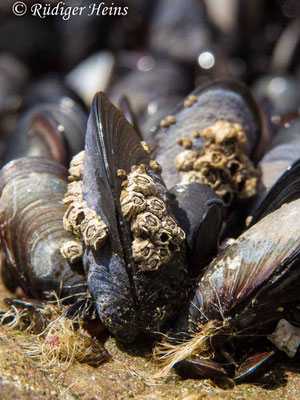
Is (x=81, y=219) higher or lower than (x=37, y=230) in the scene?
higher

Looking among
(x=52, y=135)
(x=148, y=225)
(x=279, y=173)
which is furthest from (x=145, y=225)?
(x=52, y=135)

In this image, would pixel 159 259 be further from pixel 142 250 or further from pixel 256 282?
pixel 256 282

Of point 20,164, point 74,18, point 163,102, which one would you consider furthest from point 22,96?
point 20,164

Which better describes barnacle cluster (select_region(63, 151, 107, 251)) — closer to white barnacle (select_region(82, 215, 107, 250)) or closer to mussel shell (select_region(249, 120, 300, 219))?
white barnacle (select_region(82, 215, 107, 250))

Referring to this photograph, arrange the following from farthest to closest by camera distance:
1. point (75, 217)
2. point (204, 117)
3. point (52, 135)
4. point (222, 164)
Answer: point (52, 135)
point (204, 117)
point (222, 164)
point (75, 217)

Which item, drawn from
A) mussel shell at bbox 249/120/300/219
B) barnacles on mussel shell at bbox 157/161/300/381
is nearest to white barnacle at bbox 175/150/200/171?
mussel shell at bbox 249/120/300/219

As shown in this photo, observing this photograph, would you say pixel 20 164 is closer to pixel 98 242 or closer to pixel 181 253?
pixel 98 242

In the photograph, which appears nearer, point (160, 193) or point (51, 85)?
point (160, 193)
